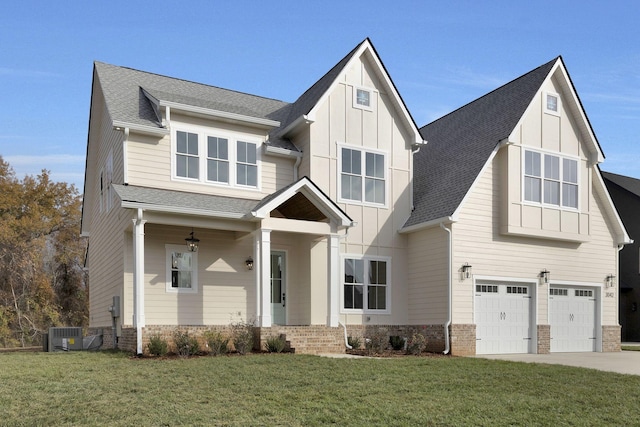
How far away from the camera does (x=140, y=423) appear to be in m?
8.24

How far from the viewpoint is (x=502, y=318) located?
19.8m

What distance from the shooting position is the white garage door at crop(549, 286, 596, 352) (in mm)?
21000

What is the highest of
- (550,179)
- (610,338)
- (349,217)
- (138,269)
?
(550,179)

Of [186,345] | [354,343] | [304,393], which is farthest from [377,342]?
[304,393]

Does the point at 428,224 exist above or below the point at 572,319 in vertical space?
above

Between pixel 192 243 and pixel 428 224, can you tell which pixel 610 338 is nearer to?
pixel 428 224

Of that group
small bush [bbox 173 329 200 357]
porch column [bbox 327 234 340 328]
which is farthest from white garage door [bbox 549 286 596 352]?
small bush [bbox 173 329 200 357]

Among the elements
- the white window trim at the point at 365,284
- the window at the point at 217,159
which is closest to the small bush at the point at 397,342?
the white window trim at the point at 365,284

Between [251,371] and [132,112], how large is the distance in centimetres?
924

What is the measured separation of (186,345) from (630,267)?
26284 millimetres

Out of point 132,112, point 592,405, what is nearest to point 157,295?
point 132,112

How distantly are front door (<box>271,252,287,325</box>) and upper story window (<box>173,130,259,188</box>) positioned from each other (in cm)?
240

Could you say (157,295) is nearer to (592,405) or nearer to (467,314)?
(467,314)

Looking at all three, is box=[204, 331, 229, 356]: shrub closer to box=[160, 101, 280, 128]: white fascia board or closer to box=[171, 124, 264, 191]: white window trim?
box=[171, 124, 264, 191]: white window trim
